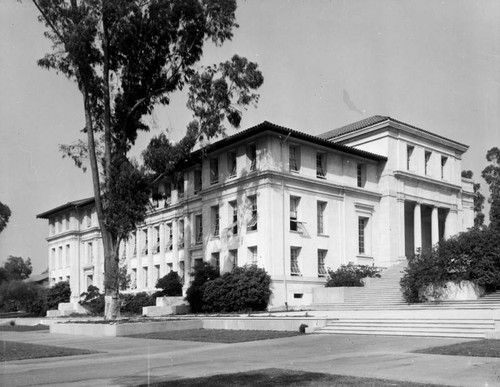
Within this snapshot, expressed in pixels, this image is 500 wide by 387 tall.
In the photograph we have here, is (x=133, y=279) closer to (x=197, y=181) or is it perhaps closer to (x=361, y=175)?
(x=197, y=181)

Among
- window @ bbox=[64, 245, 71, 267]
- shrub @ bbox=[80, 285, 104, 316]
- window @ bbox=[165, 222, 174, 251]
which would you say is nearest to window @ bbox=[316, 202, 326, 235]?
window @ bbox=[165, 222, 174, 251]

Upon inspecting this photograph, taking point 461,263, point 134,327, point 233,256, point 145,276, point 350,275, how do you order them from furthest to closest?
point 145,276
point 233,256
point 350,275
point 461,263
point 134,327

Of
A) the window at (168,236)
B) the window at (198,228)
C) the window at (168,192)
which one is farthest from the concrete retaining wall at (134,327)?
the window at (168,192)

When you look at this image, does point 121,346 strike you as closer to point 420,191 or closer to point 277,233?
Result: point 277,233

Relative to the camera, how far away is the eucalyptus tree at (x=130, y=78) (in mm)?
27547

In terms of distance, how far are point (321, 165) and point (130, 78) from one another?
1382cm

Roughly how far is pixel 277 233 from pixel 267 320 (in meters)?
12.9

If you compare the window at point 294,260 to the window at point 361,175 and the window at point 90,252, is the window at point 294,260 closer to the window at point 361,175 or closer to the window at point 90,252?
the window at point 361,175

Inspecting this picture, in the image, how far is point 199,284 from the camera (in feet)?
116

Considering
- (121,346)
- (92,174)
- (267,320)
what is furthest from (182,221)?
(121,346)

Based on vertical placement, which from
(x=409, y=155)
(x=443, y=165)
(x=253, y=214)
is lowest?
(x=253, y=214)

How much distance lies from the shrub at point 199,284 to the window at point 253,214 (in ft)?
10.6

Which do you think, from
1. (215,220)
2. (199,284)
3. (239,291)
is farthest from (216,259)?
(239,291)

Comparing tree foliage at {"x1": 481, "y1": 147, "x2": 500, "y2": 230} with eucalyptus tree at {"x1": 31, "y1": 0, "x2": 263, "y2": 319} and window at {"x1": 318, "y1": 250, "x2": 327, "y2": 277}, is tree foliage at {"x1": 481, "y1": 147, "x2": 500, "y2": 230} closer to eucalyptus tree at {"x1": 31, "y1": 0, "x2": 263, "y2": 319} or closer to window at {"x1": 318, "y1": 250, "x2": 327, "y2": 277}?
window at {"x1": 318, "y1": 250, "x2": 327, "y2": 277}
